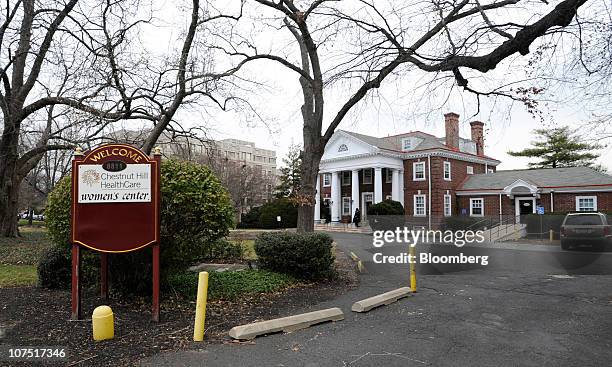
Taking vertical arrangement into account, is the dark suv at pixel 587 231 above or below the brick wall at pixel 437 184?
below

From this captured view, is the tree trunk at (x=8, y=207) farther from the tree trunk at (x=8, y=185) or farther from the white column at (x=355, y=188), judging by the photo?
the white column at (x=355, y=188)

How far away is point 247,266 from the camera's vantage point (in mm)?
10750

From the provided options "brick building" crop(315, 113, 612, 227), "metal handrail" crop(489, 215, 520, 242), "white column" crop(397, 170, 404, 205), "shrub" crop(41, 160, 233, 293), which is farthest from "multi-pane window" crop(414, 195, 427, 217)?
"shrub" crop(41, 160, 233, 293)

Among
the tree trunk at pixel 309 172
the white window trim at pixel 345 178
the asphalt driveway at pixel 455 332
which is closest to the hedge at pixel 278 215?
the white window trim at pixel 345 178

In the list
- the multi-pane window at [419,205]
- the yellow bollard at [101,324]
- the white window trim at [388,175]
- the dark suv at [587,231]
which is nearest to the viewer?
the yellow bollard at [101,324]

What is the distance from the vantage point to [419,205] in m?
36.7

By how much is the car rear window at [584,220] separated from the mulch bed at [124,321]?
601 inches

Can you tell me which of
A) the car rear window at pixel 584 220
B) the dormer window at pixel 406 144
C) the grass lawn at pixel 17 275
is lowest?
the grass lawn at pixel 17 275

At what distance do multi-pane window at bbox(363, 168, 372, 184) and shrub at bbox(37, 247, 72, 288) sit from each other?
33071mm

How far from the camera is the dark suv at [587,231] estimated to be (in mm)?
18500

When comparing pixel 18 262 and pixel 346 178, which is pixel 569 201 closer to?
pixel 346 178

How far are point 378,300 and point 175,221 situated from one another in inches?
147

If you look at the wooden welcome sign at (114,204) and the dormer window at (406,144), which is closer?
the wooden welcome sign at (114,204)

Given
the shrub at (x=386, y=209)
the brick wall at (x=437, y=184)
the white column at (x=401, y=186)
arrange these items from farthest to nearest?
1. the white column at (x=401, y=186)
2. the brick wall at (x=437, y=184)
3. the shrub at (x=386, y=209)
